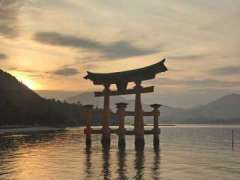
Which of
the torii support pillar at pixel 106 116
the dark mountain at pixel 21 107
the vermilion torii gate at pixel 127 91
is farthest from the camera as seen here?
the dark mountain at pixel 21 107

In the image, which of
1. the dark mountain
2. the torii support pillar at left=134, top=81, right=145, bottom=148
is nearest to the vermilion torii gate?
the torii support pillar at left=134, top=81, right=145, bottom=148

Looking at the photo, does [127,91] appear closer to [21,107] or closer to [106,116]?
[106,116]

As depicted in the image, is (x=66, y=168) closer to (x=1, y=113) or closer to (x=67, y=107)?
(x=1, y=113)

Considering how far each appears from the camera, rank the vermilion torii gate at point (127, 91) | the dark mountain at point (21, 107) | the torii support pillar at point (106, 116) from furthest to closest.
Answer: the dark mountain at point (21, 107) < the torii support pillar at point (106, 116) < the vermilion torii gate at point (127, 91)

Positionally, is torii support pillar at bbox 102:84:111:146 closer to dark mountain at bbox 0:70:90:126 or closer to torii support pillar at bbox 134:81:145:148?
torii support pillar at bbox 134:81:145:148

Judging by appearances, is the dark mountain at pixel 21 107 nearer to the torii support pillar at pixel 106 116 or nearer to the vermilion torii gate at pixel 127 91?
the torii support pillar at pixel 106 116

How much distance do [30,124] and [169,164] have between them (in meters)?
102

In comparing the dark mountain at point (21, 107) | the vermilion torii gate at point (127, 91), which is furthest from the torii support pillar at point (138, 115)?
the dark mountain at point (21, 107)

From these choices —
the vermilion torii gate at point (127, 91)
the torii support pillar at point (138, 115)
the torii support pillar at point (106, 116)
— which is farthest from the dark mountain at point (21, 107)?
the torii support pillar at point (138, 115)

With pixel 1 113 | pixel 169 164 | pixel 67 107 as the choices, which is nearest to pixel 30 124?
pixel 1 113

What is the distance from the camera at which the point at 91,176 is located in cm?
2130

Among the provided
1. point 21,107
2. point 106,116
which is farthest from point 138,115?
point 21,107

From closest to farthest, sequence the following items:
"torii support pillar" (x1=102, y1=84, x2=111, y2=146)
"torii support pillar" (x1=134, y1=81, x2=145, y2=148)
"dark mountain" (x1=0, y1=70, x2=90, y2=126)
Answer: "torii support pillar" (x1=134, y1=81, x2=145, y2=148)
"torii support pillar" (x1=102, y1=84, x2=111, y2=146)
"dark mountain" (x1=0, y1=70, x2=90, y2=126)

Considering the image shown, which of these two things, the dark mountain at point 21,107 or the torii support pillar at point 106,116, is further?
the dark mountain at point 21,107
